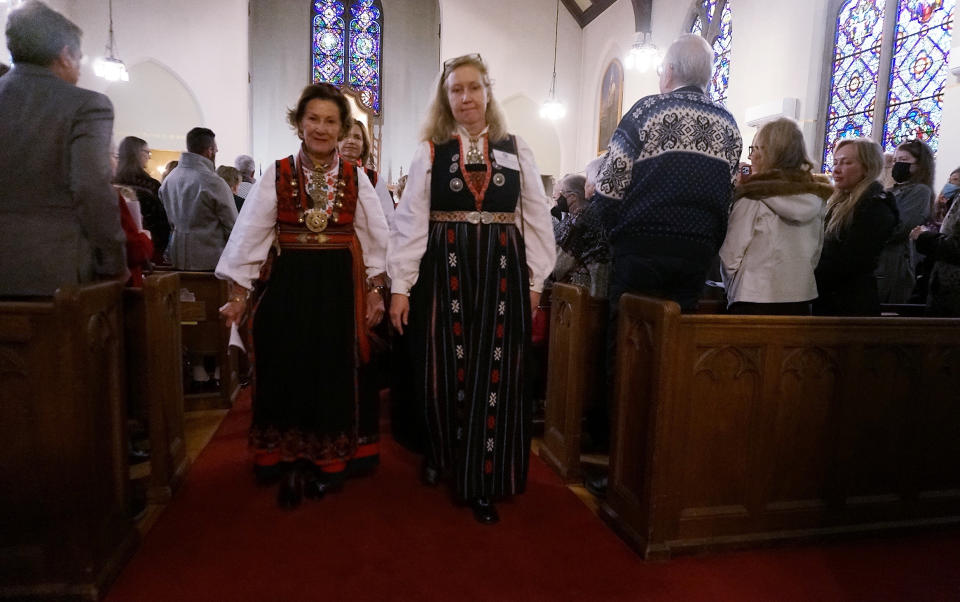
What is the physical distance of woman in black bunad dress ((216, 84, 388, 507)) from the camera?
2355 millimetres

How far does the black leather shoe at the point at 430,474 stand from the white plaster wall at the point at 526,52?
33.8 feet

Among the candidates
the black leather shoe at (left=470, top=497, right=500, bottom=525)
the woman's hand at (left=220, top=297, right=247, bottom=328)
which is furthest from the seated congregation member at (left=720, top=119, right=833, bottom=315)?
the woman's hand at (left=220, top=297, right=247, bottom=328)

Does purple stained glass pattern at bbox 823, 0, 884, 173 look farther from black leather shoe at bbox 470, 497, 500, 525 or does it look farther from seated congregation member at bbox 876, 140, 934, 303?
black leather shoe at bbox 470, 497, 500, 525

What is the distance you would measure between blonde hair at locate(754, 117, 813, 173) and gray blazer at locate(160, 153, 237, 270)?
3330 mm

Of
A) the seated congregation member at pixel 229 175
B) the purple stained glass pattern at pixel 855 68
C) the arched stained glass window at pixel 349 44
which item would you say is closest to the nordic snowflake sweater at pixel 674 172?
the seated congregation member at pixel 229 175

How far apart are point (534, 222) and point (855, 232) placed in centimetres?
139

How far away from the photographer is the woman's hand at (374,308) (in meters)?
2.51

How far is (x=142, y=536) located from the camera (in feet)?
7.13

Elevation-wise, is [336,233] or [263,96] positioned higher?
[263,96]

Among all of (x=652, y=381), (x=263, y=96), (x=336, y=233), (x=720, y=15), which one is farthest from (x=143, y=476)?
(x=263, y=96)

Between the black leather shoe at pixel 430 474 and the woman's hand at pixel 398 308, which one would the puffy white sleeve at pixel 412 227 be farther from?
the black leather shoe at pixel 430 474

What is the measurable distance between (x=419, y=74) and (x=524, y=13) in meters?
2.75

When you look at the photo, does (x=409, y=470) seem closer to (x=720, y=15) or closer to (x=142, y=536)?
(x=142, y=536)

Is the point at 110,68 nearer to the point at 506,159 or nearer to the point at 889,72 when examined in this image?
the point at 506,159
